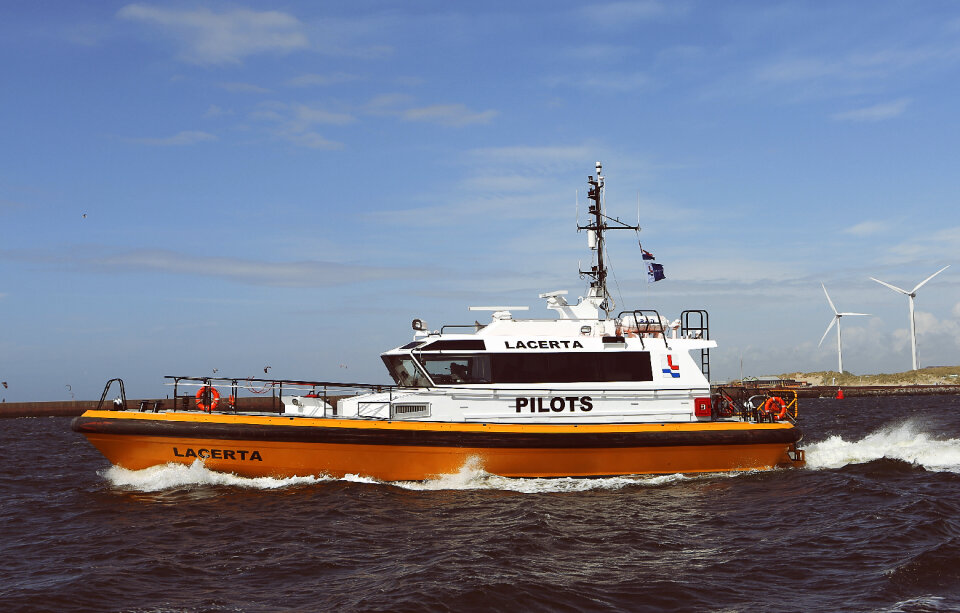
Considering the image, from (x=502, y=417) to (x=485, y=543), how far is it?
413 centimetres

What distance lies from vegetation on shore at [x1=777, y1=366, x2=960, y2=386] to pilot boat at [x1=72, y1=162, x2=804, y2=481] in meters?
81.7

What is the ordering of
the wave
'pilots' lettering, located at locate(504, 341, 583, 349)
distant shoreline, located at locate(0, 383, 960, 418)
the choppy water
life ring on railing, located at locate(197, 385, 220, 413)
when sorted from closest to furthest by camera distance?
the choppy water, the wave, life ring on railing, located at locate(197, 385, 220, 413), 'pilots' lettering, located at locate(504, 341, 583, 349), distant shoreline, located at locate(0, 383, 960, 418)

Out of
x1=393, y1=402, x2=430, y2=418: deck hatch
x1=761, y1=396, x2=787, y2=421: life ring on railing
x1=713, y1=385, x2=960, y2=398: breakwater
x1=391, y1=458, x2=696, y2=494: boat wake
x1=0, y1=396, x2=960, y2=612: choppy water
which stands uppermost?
x1=393, y1=402, x2=430, y2=418: deck hatch

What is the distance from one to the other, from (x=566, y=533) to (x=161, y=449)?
697cm

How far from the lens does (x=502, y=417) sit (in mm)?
12867

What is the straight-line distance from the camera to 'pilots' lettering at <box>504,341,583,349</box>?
1310 cm

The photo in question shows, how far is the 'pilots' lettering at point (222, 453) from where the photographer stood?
12.0 metres

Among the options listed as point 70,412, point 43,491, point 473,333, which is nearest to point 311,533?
point 473,333

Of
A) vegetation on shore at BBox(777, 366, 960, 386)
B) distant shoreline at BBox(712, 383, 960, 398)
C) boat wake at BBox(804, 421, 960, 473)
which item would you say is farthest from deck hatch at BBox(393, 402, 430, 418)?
vegetation on shore at BBox(777, 366, 960, 386)

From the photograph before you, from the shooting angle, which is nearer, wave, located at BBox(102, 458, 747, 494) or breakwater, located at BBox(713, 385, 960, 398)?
wave, located at BBox(102, 458, 747, 494)

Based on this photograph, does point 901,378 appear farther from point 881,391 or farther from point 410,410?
point 410,410

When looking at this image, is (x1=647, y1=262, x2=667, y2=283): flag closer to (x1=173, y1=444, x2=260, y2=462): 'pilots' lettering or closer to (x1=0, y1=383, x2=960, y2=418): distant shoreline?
(x1=0, y1=383, x2=960, y2=418): distant shoreline

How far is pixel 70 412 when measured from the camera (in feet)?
170

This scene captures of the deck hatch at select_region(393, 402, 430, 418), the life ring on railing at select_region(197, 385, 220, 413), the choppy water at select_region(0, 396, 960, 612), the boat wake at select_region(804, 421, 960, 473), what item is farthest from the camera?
the boat wake at select_region(804, 421, 960, 473)
